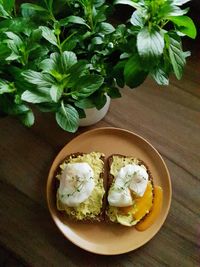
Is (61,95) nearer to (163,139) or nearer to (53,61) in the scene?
(53,61)

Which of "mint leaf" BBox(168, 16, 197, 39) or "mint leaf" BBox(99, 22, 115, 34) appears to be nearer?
"mint leaf" BBox(168, 16, 197, 39)

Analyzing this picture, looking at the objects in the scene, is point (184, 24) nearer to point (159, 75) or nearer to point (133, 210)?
point (159, 75)

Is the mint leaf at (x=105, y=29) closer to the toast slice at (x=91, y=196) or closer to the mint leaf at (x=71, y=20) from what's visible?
the mint leaf at (x=71, y=20)

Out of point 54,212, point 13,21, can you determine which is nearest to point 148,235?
point 54,212

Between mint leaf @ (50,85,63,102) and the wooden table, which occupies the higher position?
mint leaf @ (50,85,63,102)

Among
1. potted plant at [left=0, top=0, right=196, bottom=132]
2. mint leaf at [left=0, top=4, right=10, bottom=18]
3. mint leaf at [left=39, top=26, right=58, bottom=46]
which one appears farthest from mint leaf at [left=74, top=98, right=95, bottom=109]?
mint leaf at [left=0, top=4, right=10, bottom=18]

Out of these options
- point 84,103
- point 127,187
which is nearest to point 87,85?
point 84,103

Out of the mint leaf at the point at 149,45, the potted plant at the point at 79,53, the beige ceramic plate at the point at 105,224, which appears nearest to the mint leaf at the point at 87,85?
the potted plant at the point at 79,53

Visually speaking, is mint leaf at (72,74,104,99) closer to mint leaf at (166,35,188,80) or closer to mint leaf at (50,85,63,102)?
mint leaf at (50,85,63,102)
